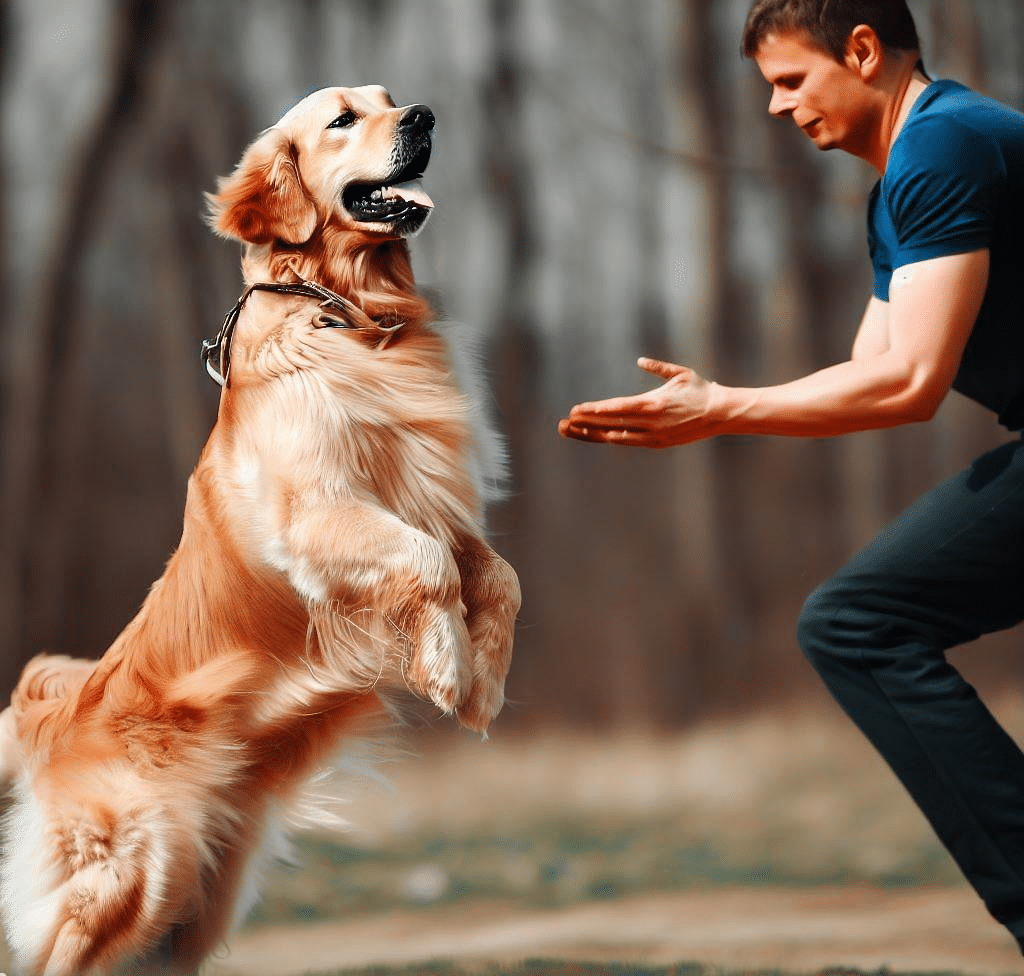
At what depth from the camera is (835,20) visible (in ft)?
6.61

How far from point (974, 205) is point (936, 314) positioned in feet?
0.56

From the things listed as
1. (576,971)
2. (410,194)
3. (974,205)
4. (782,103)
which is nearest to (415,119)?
(410,194)

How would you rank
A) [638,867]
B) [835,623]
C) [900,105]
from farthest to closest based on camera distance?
1. [638,867]
2. [900,105]
3. [835,623]

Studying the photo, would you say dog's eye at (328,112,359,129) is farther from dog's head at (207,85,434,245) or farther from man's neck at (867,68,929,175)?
man's neck at (867,68,929,175)

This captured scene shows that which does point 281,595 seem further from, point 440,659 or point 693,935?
point 693,935

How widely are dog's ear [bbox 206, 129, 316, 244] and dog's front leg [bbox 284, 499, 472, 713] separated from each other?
0.56 metres

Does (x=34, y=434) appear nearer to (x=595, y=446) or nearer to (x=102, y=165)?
(x=102, y=165)

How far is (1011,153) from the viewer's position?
192cm

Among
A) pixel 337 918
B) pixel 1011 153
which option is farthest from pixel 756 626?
pixel 1011 153

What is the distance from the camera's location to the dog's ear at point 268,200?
7.91 ft

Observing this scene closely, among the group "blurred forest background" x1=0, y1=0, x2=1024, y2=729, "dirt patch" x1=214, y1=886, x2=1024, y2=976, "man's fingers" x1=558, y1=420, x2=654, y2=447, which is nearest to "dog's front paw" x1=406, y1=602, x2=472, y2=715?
"man's fingers" x1=558, y1=420, x2=654, y2=447

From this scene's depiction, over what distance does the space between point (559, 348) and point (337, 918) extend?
2653mm

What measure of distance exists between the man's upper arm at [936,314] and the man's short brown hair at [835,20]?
414mm

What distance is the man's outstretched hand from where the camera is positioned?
1.98m
